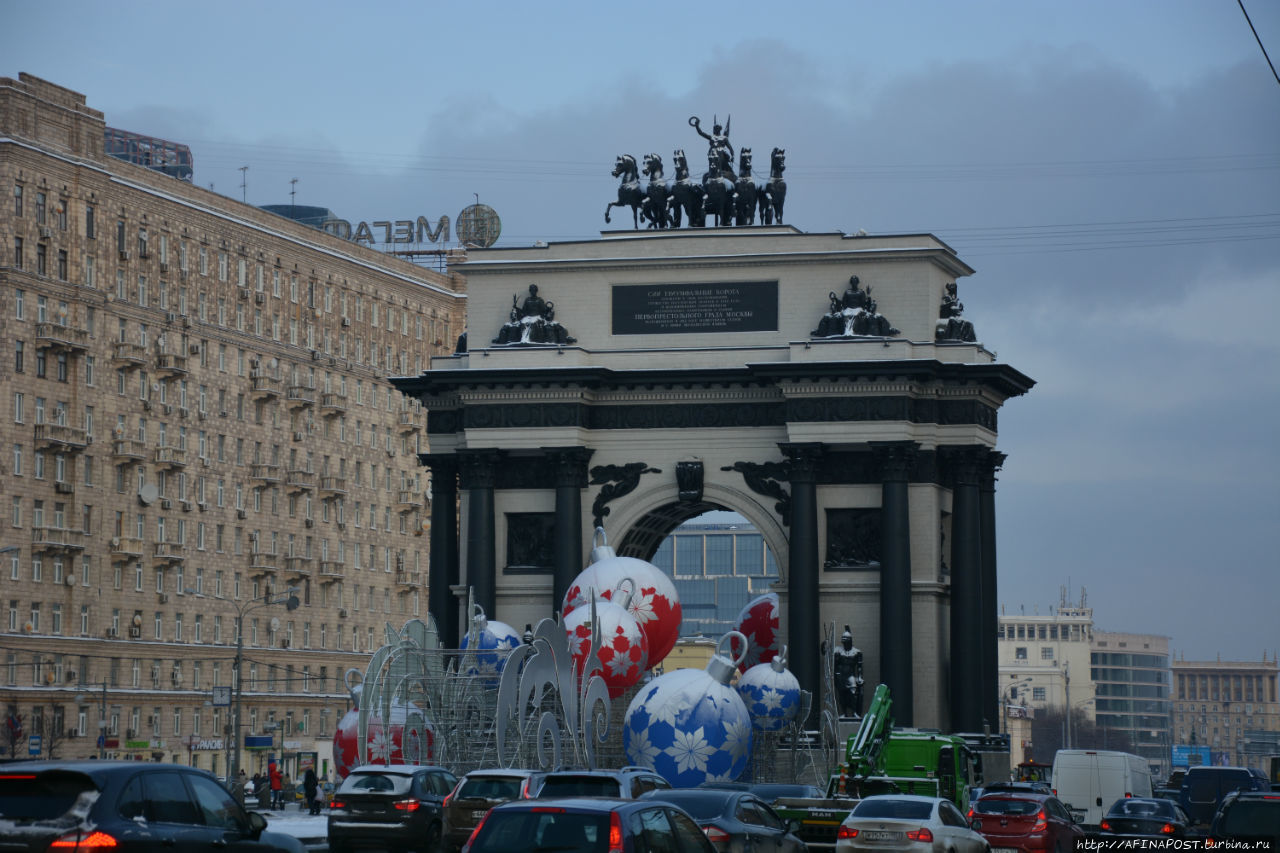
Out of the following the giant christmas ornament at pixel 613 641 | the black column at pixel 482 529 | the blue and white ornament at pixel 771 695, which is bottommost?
the blue and white ornament at pixel 771 695

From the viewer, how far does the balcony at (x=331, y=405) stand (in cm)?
10712

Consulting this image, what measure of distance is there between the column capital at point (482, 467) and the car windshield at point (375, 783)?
30.5 meters

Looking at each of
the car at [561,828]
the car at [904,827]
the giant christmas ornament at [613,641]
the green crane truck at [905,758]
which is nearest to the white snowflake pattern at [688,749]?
the green crane truck at [905,758]

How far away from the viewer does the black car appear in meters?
20.2

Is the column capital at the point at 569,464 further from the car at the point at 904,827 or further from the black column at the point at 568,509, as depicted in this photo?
the car at the point at 904,827

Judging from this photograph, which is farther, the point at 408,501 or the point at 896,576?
the point at 408,501

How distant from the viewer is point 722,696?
4656 centimetres

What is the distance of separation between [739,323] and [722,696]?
75.2ft

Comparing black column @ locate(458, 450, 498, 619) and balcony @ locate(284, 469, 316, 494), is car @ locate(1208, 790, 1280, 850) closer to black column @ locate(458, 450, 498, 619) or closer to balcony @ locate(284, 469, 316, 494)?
black column @ locate(458, 450, 498, 619)

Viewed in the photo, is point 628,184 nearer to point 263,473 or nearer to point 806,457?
point 806,457

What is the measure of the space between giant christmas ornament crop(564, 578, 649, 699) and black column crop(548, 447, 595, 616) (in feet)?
42.2

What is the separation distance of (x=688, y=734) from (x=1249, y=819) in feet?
56.7

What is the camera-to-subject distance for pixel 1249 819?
1189 inches

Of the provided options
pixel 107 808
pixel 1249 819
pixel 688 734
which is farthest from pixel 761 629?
pixel 107 808
